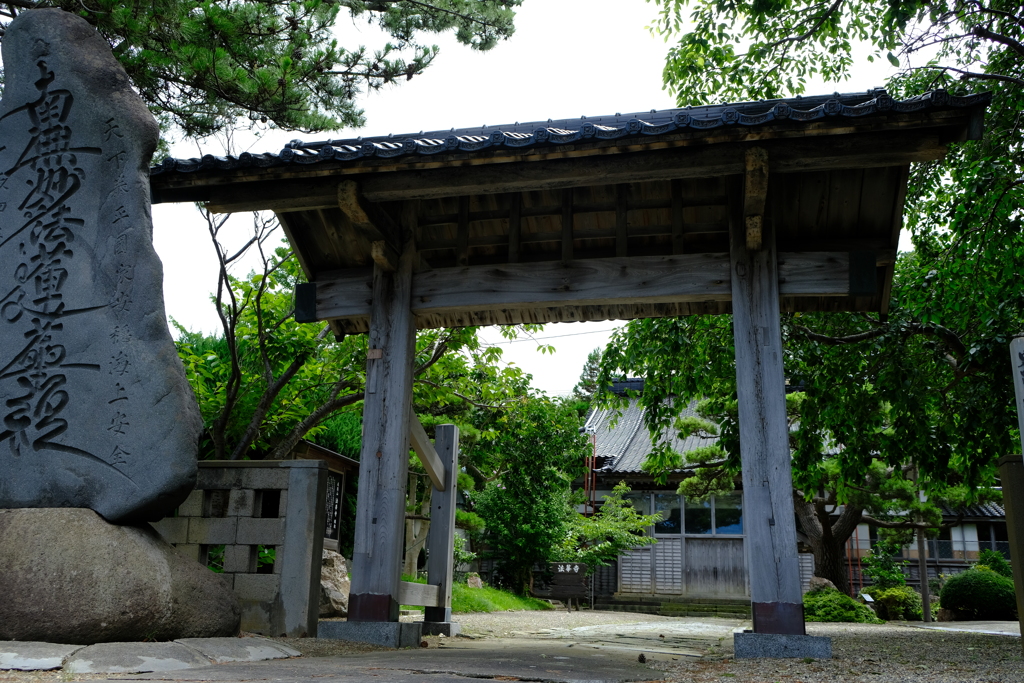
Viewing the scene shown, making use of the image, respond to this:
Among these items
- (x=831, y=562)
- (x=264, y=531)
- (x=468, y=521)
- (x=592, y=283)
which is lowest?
(x=831, y=562)

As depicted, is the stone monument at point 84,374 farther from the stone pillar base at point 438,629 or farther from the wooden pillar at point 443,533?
the wooden pillar at point 443,533

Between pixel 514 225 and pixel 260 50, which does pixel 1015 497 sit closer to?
pixel 514 225

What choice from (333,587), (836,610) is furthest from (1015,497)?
(836,610)

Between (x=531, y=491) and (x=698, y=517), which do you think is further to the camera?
(x=698, y=517)

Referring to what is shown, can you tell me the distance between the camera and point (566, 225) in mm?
6566

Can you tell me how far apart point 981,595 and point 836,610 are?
4930mm

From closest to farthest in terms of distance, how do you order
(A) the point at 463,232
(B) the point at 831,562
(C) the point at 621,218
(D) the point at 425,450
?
1. (C) the point at 621,218
2. (A) the point at 463,232
3. (D) the point at 425,450
4. (B) the point at 831,562

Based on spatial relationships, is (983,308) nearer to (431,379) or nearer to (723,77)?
(723,77)

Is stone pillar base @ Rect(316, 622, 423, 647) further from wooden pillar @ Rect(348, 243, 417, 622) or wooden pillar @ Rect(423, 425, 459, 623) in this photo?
wooden pillar @ Rect(423, 425, 459, 623)

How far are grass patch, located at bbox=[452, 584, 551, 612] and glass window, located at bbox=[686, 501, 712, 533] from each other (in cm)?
448

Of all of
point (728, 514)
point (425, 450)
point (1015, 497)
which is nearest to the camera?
point (1015, 497)

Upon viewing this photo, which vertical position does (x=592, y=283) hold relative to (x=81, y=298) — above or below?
above

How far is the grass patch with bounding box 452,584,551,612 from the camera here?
15.2m

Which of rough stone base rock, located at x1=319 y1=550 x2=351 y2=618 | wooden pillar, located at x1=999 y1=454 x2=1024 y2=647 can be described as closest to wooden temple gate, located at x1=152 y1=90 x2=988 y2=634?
wooden pillar, located at x1=999 y1=454 x2=1024 y2=647
